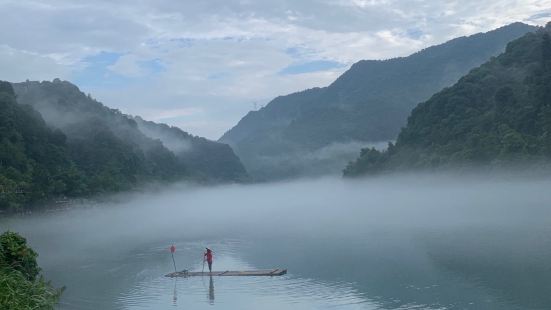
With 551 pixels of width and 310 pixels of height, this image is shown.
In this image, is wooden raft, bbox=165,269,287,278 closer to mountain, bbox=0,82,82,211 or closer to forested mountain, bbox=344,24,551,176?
mountain, bbox=0,82,82,211

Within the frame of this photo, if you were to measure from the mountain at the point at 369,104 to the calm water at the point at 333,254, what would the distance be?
79.8 m

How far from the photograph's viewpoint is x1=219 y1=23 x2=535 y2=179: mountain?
13638 cm

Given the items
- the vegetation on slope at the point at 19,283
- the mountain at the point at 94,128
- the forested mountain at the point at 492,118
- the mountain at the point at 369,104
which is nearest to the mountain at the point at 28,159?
the mountain at the point at 94,128

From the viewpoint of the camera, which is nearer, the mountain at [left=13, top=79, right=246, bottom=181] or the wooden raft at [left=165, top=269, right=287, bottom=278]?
the wooden raft at [left=165, top=269, right=287, bottom=278]

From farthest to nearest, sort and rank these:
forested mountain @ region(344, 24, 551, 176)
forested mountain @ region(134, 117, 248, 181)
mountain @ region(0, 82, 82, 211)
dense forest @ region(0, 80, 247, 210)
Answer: forested mountain @ region(134, 117, 248, 181) → dense forest @ region(0, 80, 247, 210) → forested mountain @ region(344, 24, 551, 176) → mountain @ region(0, 82, 82, 211)

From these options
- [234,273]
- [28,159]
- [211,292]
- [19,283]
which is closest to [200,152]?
[28,159]

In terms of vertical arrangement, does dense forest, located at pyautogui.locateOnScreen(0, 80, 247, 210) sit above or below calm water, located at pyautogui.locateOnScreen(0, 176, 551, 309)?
above

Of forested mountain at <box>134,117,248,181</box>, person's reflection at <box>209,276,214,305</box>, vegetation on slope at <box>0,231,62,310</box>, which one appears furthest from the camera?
forested mountain at <box>134,117,248,181</box>

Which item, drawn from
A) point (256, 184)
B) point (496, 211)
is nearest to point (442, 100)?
point (496, 211)

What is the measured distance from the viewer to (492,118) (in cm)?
5244

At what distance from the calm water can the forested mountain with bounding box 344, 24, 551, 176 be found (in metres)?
2.56

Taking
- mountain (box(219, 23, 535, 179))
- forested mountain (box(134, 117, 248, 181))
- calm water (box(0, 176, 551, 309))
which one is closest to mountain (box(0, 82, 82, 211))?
calm water (box(0, 176, 551, 309))

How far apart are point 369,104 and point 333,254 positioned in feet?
387

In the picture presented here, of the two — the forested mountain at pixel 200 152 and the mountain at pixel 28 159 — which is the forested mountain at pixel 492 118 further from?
the forested mountain at pixel 200 152
